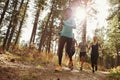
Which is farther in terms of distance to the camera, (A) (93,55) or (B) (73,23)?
(A) (93,55)

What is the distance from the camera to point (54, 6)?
32.1 metres

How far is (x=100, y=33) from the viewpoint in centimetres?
5444

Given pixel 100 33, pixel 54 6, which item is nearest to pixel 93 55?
pixel 54 6

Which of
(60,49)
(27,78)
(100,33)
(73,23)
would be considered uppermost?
(100,33)

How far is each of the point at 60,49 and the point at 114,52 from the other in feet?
94.8

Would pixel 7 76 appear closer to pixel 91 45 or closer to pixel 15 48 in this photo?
pixel 91 45

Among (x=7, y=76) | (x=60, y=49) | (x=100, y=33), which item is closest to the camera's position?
(x=7, y=76)

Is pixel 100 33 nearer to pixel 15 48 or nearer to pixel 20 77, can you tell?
pixel 15 48

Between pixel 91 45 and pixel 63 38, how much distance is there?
15.1 feet

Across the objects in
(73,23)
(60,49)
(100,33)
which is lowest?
(60,49)

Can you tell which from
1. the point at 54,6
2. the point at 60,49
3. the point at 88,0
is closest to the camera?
the point at 60,49

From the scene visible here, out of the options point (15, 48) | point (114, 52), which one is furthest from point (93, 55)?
point (114, 52)

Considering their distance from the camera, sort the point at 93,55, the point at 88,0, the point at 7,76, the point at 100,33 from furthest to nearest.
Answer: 1. the point at 100,33
2. the point at 88,0
3. the point at 93,55
4. the point at 7,76

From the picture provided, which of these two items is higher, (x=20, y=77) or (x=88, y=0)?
(x=88, y=0)
